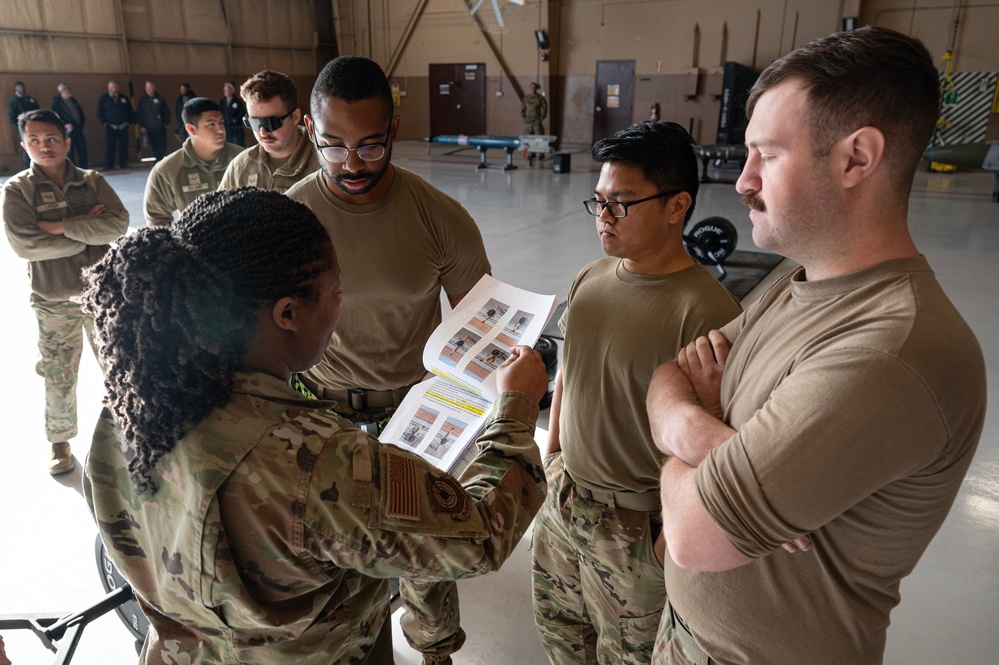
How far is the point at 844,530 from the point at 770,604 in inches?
8.1

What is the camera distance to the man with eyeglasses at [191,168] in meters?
4.00

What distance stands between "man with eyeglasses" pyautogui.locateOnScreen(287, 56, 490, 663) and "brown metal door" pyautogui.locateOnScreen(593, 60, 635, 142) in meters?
16.0

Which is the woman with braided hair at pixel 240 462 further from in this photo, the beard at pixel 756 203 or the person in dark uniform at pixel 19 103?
the person in dark uniform at pixel 19 103

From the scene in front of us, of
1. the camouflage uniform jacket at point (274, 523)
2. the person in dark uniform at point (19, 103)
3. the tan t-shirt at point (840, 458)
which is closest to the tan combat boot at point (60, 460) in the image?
the camouflage uniform jacket at point (274, 523)

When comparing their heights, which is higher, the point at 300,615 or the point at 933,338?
the point at 933,338

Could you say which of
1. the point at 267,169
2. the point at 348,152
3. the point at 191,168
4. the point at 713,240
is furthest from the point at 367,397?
the point at 713,240

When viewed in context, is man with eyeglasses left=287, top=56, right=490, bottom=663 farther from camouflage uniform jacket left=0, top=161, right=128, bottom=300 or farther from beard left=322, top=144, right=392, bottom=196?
camouflage uniform jacket left=0, top=161, right=128, bottom=300

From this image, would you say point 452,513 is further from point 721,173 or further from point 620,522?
point 721,173

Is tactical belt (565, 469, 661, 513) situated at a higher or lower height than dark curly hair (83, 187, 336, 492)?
lower

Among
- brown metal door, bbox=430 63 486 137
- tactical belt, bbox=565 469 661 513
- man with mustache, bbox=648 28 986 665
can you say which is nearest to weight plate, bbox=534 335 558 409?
tactical belt, bbox=565 469 661 513

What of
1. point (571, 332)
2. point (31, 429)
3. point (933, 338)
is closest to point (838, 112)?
point (933, 338)

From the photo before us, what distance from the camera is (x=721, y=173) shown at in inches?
583

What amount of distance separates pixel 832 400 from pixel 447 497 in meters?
0.61

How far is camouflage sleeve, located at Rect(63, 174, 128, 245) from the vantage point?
3.55m
